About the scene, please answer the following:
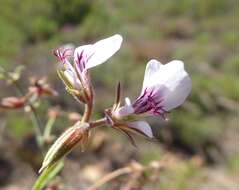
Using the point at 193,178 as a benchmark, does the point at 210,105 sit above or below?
below

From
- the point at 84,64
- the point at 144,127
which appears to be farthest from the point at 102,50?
the point at 144,127

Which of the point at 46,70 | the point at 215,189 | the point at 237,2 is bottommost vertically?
the point at 237,2

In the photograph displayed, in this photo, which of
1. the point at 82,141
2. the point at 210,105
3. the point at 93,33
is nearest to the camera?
the point at 82,141

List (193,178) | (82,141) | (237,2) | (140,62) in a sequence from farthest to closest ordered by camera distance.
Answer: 1. (237,2)
2. (140,62)
3. (193,178)
4. (82,141)

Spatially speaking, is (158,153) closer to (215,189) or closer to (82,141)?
(215,189)

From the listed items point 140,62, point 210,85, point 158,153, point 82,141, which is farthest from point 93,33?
point 82,141

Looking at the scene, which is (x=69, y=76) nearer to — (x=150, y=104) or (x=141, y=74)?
(x=150, y=104)

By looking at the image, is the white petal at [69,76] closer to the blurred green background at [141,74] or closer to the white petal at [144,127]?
the white petal at [144,127]
